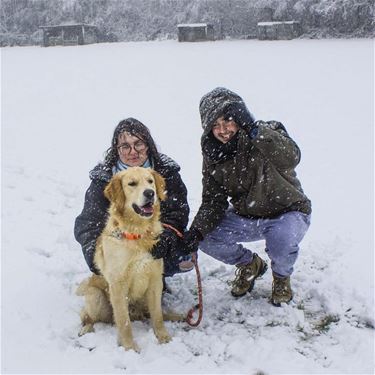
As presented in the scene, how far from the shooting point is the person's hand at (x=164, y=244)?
3.13 meters

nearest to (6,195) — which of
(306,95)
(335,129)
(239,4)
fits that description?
(335,129)

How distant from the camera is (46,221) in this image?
16.6ft

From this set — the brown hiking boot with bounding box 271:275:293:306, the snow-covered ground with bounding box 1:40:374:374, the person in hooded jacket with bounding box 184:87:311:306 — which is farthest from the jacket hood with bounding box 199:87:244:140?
the snow-covered ground with bounding box 1:40:374:374

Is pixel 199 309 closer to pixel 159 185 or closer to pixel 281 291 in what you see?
pixel 281 291

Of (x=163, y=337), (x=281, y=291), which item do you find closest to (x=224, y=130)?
(x=281, y=291)

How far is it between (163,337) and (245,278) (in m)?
0.91

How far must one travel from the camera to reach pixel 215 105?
11.1 feet

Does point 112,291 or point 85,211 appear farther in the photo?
point 85,211

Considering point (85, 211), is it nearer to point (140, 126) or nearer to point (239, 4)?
point (140, 126)

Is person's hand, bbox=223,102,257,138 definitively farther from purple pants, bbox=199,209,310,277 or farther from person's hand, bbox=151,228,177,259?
person's hand, bbox=151,228,177,259

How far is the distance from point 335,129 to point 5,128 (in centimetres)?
624

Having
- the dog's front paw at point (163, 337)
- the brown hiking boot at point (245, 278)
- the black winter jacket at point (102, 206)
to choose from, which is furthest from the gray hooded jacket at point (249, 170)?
the dog's front paw at point (163, 337)

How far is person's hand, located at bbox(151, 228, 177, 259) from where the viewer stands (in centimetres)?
313

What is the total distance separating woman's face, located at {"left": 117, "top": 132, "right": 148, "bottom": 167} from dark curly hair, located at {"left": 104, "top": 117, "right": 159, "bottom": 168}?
27 mm
